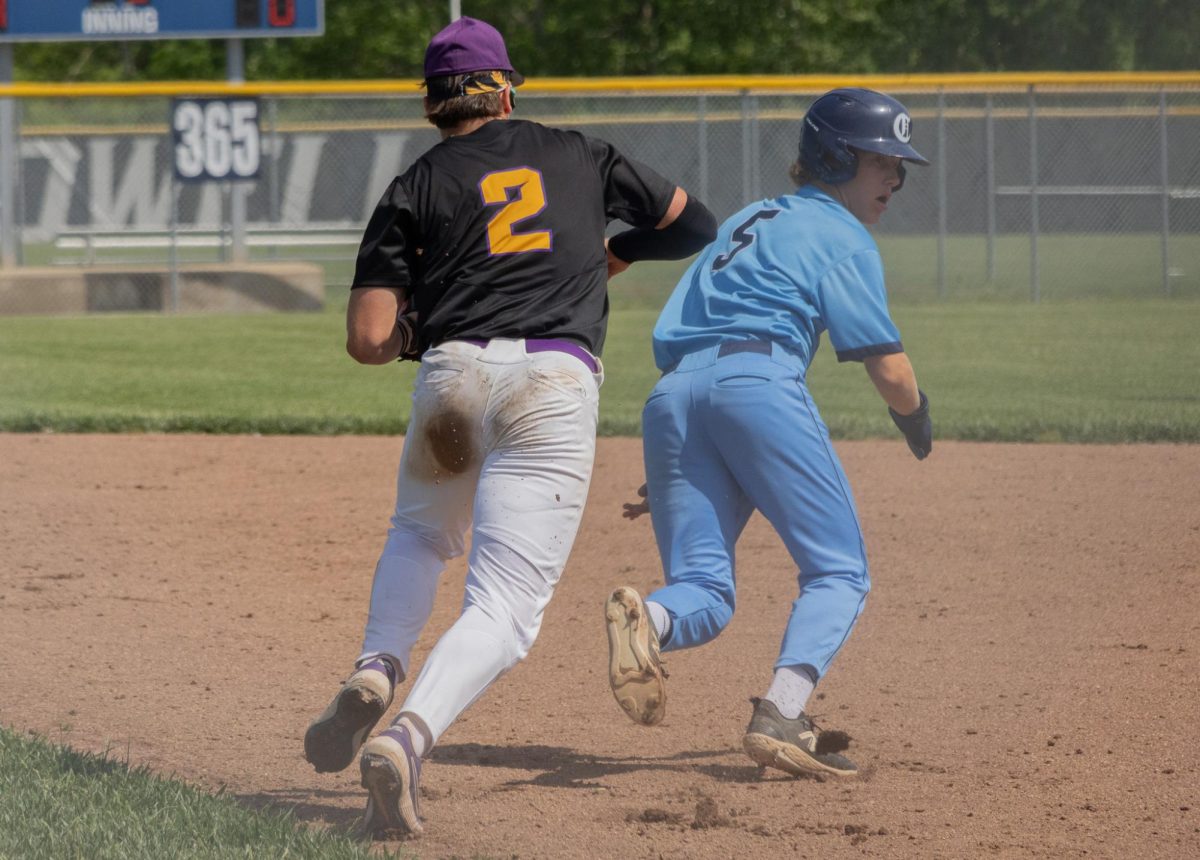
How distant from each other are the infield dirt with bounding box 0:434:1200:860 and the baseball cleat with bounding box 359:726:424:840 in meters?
0.08

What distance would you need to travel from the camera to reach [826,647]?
367 cm

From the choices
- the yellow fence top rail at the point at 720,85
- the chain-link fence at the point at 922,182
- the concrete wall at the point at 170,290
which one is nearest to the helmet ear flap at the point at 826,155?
the yellow fence top rail at the point at 720,85

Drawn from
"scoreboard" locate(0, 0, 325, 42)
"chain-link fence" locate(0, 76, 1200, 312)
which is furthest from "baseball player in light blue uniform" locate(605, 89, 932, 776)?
"scoreboard" locate(0, 0, 325, 42)

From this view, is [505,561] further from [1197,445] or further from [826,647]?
[1197,445]

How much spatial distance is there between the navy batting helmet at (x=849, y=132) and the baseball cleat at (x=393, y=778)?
1.67 meters

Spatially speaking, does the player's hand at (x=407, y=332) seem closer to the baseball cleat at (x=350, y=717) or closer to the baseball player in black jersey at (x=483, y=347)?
the baseball player in black jersey at (x=483, y=347)

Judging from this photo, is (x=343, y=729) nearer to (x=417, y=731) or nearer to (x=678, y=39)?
(x=417, y=731)

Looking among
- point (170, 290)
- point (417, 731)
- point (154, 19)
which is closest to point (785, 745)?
point (417, 731)

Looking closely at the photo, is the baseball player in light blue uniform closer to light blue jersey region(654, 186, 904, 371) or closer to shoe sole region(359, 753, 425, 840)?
light blue jersey region(654, 186, 904, 371)

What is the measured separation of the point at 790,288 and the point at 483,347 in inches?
30.3

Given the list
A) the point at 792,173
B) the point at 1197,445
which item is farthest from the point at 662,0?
the point at 792,173

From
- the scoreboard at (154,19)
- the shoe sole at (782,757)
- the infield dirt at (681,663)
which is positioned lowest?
the infield dirt at (681,663)

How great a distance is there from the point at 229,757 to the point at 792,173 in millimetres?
1970

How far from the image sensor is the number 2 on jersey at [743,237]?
3.80 meters
